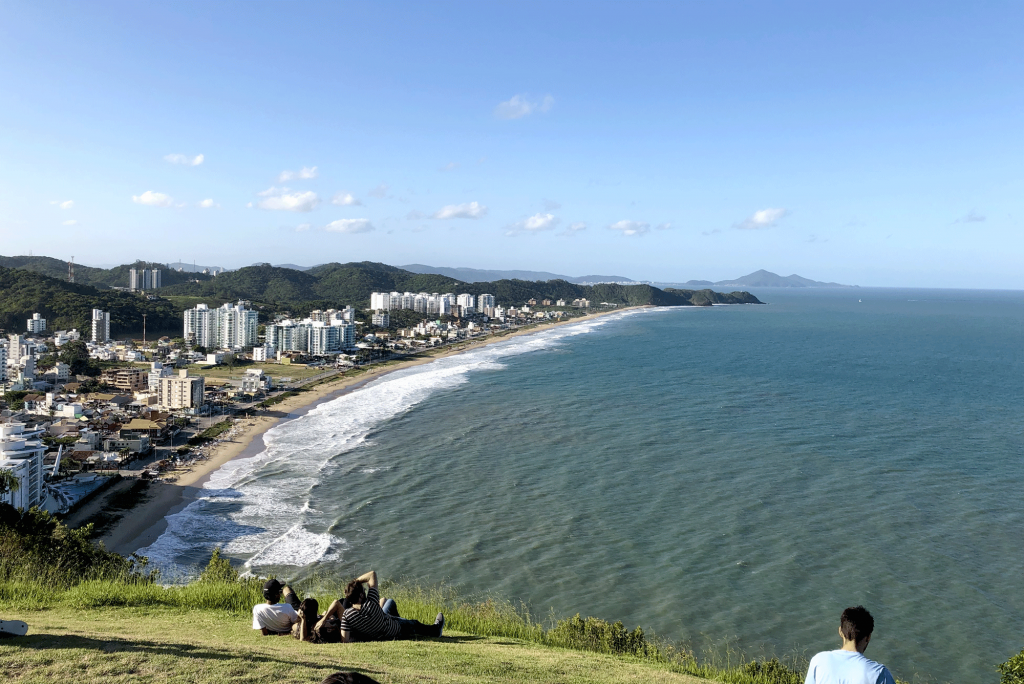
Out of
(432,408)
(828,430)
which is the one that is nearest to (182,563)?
(432,408)

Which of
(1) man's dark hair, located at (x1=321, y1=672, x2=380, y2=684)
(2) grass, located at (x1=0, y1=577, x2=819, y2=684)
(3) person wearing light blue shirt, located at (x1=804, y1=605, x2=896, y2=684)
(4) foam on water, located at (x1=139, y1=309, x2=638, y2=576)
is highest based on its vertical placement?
(1) man's dark hair, located at (x1=321, y1=672, x2=380, y2=684)

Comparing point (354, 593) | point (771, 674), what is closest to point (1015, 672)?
point (771, 674)

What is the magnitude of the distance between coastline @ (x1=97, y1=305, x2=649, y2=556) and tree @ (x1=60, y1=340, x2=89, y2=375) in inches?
768

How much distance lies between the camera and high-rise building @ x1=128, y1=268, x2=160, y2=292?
130 metres

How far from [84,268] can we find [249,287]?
52.3 m

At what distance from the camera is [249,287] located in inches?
5221

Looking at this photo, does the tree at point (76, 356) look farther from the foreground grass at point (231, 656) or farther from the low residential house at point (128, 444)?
the foreground grass at point (231, 656)

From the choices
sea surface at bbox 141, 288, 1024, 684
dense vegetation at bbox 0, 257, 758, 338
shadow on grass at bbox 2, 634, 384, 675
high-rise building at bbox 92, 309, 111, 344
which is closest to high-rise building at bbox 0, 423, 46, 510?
sea surface at bbox 141, 288, 1024, 684

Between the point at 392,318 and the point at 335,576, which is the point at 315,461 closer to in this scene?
the point at 335,576

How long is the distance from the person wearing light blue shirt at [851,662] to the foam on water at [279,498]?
14295 mm

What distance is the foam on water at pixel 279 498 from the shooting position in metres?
16.1

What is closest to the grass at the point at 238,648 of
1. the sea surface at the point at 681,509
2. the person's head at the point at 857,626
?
the person's head at the point at 857,626

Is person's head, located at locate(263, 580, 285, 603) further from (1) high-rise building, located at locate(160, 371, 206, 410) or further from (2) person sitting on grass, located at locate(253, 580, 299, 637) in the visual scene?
(1) high-rise building, located at locate(160, 371, 206, 410)

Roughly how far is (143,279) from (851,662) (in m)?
153
